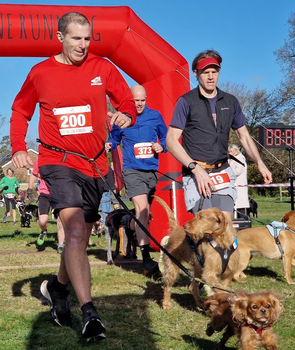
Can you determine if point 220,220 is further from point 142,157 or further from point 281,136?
point 281,136

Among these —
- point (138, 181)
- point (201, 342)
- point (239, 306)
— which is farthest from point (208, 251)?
point (138, 181)

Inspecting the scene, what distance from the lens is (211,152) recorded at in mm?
4496

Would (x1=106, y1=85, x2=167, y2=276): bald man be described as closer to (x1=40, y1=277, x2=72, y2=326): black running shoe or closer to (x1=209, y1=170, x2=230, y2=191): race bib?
(x1=209, y1=170, x2=230, y2=191): race bib

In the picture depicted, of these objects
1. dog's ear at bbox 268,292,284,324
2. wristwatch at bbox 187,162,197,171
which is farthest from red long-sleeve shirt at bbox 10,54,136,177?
dog's ear at bbox 268,292,284,324

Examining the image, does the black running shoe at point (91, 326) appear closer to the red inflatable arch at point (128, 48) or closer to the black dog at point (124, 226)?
the black dog at point (124, 226)

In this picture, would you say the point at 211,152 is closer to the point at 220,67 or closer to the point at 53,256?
the point at 220,67

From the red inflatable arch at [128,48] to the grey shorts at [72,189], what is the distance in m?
4.89

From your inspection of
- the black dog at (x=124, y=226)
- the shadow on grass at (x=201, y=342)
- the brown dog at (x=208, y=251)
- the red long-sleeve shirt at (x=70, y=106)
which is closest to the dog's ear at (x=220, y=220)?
the brown dog at (x=208, y=251)

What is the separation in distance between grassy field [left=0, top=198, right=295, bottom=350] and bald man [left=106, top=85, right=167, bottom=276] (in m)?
0.77

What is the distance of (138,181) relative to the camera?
678 cm

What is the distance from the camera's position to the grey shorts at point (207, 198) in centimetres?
453

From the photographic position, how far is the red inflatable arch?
8.16 meters

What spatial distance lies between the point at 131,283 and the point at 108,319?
166 centimetres

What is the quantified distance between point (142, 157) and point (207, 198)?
239 centimetres
